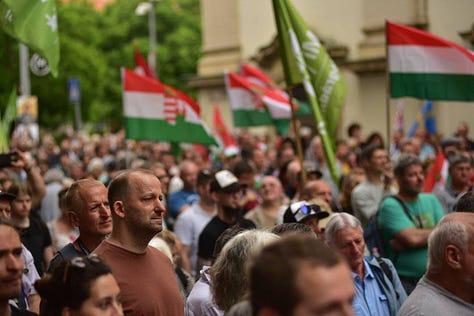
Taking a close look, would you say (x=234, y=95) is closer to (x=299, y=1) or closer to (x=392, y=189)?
(x=392, y=189)

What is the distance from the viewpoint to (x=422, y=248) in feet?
26.4

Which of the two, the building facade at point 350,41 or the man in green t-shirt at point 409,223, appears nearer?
the man in green t-shirt at point 409,223

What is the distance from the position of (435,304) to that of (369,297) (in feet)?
4.15

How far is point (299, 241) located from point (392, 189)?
812cm

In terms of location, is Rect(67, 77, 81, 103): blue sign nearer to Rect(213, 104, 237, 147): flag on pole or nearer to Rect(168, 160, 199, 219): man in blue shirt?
Rect(213, 104, 237, 147): flag on pole

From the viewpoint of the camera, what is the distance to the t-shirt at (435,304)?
510cm

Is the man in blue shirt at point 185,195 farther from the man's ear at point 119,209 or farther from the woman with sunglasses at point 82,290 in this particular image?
the woman with sunglasses at point 82,290

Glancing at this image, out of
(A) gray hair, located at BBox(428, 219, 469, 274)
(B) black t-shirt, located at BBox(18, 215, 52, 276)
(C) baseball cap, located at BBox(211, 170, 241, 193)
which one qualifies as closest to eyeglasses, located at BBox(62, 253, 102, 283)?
(A) gray hair, located at BBox(428, 219, 469, 274)

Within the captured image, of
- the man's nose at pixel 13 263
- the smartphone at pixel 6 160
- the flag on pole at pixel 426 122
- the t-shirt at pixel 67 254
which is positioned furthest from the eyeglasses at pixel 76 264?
the flag on pole at pixel 426 122

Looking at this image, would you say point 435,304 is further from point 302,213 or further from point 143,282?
point 302,213

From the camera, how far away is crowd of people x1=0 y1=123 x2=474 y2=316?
10.9 ft

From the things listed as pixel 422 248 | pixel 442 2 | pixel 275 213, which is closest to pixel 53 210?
pixel 275 213

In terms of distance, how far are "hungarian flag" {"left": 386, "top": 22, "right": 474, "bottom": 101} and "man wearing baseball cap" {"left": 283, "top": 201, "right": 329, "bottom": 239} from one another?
3767 mm

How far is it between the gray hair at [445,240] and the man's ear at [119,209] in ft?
5.78
